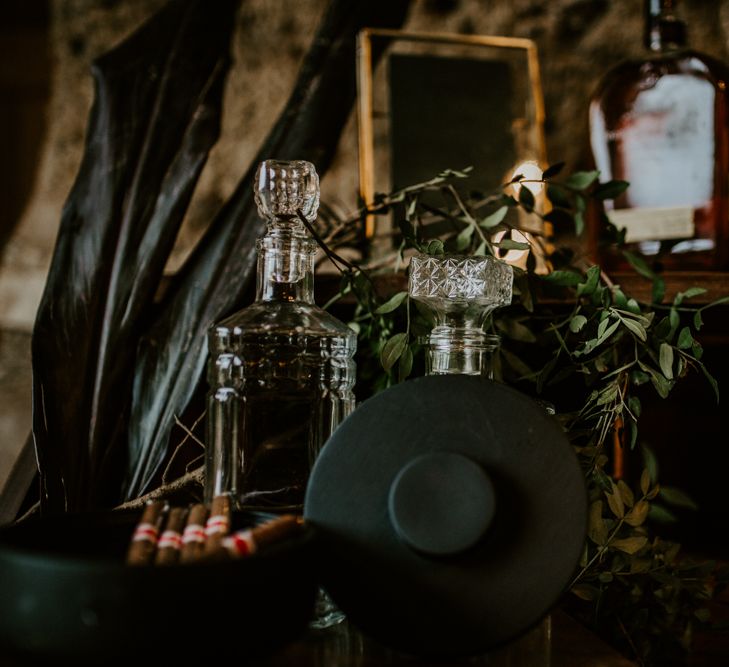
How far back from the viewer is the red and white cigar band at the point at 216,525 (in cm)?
53

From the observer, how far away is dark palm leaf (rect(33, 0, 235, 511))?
2.68 feet

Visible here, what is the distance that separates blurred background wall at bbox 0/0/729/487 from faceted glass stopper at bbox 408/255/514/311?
0.49m

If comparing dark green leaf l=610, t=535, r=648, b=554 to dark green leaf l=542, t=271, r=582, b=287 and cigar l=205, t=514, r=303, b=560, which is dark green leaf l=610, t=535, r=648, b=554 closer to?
dark green leaf l=542, t=271, r=582, b=287

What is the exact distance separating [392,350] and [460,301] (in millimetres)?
94

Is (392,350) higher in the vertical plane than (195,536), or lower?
higher

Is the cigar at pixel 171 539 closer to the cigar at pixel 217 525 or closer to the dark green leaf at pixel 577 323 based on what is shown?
the cigar at pixel 217 525

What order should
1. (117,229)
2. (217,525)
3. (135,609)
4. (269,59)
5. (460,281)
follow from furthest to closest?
(269,59) < (117,229) < (460,281) < (217,525) < (135,609)

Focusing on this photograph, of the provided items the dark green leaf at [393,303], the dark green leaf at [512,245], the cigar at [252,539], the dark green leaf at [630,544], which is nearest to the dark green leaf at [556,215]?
the dark green leaf at [512,245]

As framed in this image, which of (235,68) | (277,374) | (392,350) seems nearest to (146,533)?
(277,374)

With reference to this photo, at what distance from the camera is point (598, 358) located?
76 centimetres

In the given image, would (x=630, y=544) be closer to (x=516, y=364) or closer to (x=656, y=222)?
(x=516, y=364)

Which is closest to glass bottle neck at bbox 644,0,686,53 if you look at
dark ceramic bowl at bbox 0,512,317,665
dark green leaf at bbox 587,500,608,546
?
dark green leaf at bbox 587,500,608,546

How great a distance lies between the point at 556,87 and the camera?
115 centimetres

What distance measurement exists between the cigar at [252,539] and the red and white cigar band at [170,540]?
0.03 m
